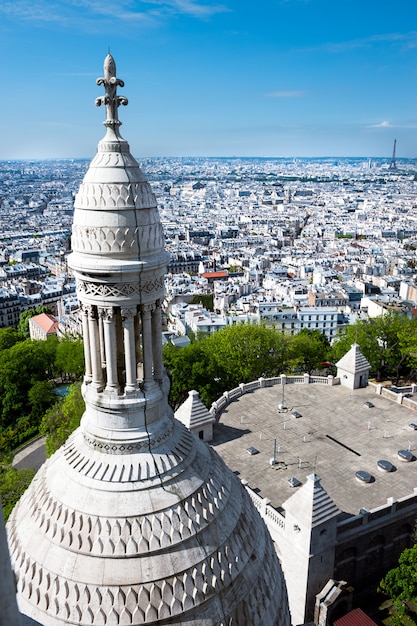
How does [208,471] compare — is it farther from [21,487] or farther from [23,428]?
[23,428]

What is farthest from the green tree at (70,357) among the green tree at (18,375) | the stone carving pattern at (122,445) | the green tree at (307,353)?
the stone carving pattern at (122,445)

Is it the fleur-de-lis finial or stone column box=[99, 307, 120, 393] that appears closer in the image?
the fleur-de-lis finial

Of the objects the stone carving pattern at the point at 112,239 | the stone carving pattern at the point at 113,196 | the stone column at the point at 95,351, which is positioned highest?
the stone carving pattern at the point at 113,196

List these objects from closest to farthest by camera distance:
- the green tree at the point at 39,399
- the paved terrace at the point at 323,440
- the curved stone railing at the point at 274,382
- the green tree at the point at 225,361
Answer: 1. the paved terrace at the point at 323,440
2. the curved stone railing at the point at 274,382
3. the green tree at the point at 225,361
4. the green tree at the point at 39,399

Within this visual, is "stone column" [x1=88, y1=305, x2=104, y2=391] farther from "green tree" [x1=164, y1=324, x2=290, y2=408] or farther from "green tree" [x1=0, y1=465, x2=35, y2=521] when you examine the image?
"green tree" [x1=164, y1=324, x2=290, y2=408]

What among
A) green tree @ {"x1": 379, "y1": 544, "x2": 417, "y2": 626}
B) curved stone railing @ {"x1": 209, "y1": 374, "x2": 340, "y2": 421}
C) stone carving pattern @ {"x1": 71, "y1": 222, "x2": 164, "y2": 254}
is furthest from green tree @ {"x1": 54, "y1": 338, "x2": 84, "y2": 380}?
stone carving pattern @ {"x1": 71, "y1": 222, "x2": 164, "y2": 254}

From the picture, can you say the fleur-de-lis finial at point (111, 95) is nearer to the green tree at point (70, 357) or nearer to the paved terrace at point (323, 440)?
the paved terrace at point (323, 440)
